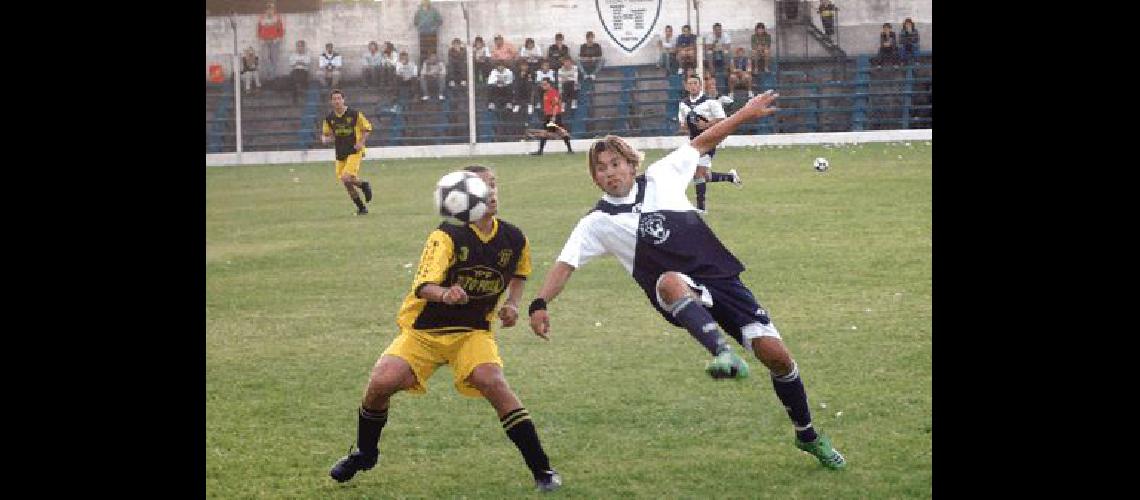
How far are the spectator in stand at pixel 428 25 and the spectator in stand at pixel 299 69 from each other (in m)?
2.77

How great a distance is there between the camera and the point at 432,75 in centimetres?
3338

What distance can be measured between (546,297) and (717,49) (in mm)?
Result: 24736

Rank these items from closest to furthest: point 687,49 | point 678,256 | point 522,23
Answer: point 678,256
point 687,49
point 522,23

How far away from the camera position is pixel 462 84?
3312 centimetres

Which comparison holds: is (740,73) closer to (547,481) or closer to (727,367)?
(547,481)

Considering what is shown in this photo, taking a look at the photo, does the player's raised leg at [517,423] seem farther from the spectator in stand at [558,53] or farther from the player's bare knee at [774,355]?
the spectator in stand at [558,53]

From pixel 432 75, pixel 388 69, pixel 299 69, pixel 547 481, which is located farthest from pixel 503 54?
pixel 547 481

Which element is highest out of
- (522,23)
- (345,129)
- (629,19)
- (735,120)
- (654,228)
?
(522,23)

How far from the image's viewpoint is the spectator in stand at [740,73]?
30812 millimetres

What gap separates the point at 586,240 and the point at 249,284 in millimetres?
7258

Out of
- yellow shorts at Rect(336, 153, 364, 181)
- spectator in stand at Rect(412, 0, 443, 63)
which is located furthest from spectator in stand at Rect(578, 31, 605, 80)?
yellow shorts at Rect(336, 153, 364, 181)

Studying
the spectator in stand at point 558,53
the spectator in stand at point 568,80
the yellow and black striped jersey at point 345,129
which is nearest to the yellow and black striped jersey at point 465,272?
the yellow and black striped jersey at point 345,129

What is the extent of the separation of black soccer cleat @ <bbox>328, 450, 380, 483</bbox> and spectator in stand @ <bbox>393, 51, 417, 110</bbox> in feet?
87.8

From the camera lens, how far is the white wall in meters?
32.3
